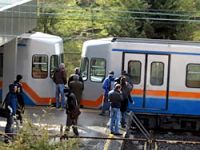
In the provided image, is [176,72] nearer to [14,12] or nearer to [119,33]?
[14,12]

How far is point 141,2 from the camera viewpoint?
3506 centimetres

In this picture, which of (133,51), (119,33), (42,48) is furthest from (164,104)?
(119,33)

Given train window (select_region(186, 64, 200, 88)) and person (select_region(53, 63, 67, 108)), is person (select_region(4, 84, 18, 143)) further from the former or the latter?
train window (select_region(186, 64, 200, 88))

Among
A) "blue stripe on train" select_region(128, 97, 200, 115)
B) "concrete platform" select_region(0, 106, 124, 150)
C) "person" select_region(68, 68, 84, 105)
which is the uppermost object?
"person" select_region(68, 68, 84, 105)

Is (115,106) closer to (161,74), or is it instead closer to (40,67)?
(161,74)

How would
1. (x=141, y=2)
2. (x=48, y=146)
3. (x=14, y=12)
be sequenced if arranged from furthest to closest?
(x=141, y=2) < (x=14, y=12) < (x=48, y=146)

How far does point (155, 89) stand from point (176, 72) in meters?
0.93

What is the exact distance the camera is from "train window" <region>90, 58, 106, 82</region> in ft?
74.8

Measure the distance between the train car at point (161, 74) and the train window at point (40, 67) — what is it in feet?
9.41

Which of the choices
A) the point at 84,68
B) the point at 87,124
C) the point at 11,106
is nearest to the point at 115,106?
A: the point at 87,124

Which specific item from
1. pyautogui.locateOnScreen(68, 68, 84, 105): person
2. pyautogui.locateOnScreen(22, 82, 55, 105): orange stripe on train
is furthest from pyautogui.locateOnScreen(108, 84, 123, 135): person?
pyautogui.locateOnScreen(22, 82, 55, 105): orange stripe on train

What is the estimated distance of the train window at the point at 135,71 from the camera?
21.9 m

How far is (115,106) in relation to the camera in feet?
58.3

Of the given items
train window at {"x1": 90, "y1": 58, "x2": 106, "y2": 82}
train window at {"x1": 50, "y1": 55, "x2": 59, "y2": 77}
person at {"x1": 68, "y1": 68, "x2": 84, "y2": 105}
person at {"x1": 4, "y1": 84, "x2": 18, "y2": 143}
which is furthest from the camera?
train window at {"x1": 50, "y1": 55, "x2": 59, "y2": 77}
